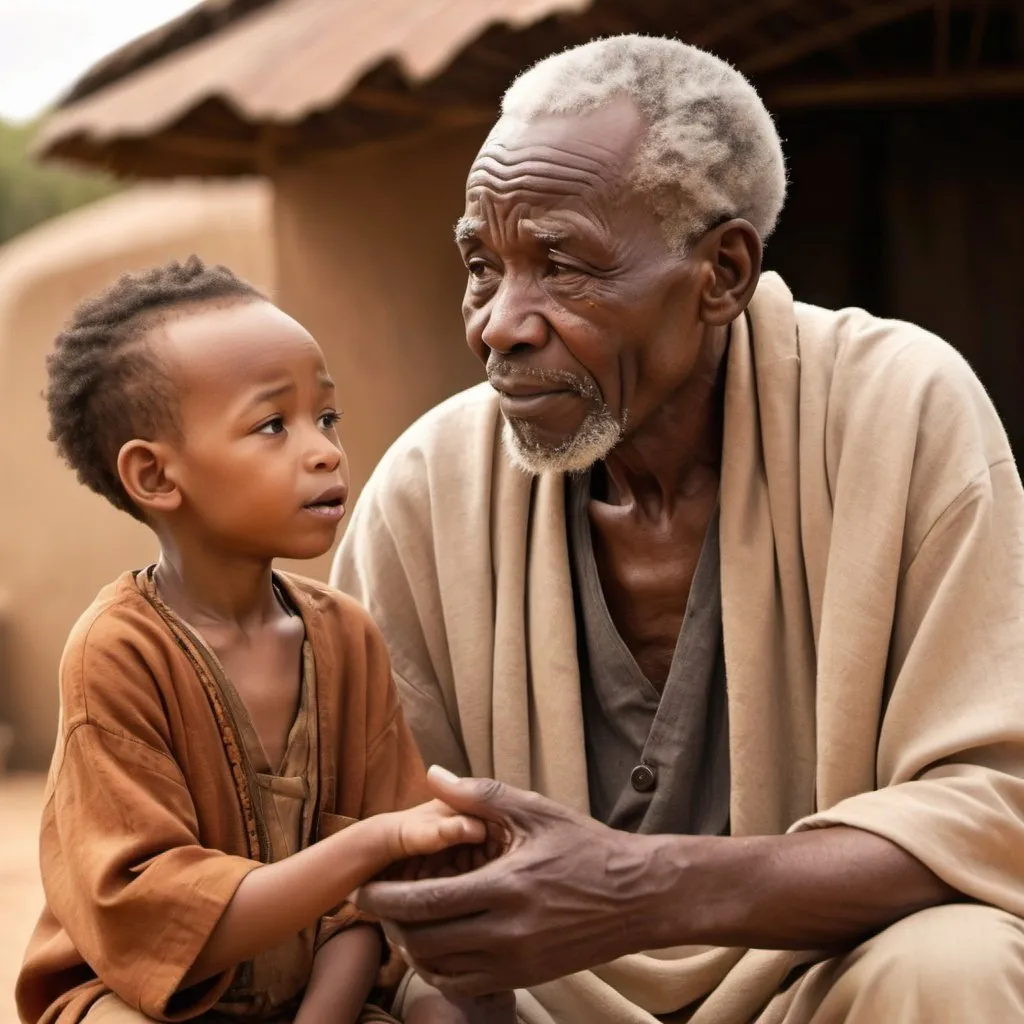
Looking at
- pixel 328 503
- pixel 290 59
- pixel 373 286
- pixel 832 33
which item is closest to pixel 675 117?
pixel 328 503

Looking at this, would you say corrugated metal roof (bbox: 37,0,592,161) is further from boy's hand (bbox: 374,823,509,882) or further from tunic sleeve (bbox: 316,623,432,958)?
boy's hand (bbox: 374,823,509,882)

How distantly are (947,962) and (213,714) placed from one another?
3.72 feet

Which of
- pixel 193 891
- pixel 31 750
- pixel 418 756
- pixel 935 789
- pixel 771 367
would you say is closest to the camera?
pixel 193 891

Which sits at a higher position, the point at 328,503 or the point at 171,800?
the point at 328,503

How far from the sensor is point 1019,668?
2934 millimetres

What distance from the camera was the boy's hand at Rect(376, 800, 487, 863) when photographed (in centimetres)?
264

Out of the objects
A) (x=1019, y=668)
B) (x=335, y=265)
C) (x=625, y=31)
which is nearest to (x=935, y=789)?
(x=1019, y=668)

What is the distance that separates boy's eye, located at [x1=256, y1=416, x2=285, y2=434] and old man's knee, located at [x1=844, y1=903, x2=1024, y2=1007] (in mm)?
1187

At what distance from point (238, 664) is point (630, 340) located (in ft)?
2.93

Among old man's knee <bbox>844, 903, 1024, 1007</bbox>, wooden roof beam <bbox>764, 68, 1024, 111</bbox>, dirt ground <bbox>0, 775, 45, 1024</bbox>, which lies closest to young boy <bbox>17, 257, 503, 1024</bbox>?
old man's knee <bbox>844, 903, 1024, 1007</bbox>

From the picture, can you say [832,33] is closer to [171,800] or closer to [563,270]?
[563,270]

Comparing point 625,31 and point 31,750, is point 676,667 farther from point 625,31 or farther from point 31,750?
point 31,750

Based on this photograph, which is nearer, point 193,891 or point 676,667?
point 193,891

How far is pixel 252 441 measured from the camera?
2816 millimetres
